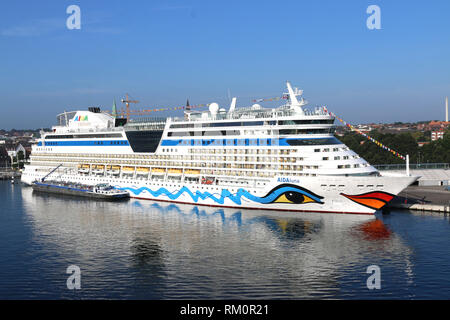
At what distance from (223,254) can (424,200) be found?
2777cm

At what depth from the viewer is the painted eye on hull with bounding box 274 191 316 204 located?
41.5 m

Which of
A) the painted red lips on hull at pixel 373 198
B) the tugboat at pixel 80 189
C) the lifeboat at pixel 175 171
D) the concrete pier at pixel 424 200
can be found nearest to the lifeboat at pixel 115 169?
the tugboat at pixel 80 189

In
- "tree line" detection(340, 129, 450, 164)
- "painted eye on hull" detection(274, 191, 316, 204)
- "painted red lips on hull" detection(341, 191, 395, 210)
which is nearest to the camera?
"painted red lips on hull" detection(341, 191, 395, 210)

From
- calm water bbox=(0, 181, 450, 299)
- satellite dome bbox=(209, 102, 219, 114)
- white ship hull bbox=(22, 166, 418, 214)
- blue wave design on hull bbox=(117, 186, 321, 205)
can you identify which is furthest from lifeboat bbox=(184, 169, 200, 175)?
satellite dome bbox=(209, 102, 219, 114)

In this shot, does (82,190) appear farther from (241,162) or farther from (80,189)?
(241,162)

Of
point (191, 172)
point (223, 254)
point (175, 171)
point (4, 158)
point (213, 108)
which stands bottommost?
point (223, 254)

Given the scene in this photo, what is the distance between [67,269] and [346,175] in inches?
963

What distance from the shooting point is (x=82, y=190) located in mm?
58438

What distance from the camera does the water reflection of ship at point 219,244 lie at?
25.9 metres

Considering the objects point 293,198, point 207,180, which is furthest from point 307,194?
point 207,180

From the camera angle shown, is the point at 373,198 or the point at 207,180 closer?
the point at 373,198

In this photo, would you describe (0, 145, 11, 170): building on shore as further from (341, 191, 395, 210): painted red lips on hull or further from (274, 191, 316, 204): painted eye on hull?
(341, 191, 395, 210): painted red lips on hull

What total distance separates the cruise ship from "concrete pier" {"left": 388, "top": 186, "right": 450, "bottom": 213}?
610 centimetres

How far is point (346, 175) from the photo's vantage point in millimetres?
40531
